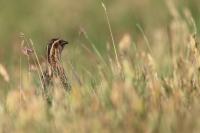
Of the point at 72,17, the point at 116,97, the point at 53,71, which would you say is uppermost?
the point at 72,17

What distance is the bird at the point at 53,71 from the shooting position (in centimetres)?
587

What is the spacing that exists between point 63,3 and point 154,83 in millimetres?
10227

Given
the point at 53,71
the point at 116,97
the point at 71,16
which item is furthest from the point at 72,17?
the point at 116,97

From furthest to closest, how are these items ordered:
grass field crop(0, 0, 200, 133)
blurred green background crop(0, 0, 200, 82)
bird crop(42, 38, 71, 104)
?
1. blurred green background crop(0, 0, 200, 82)
2. bird crop(42, 38, 71, 104)
3. grass field crop(0, 0, 200, 133)

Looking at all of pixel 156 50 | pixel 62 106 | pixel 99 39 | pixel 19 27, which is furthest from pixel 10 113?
pixel 19 27

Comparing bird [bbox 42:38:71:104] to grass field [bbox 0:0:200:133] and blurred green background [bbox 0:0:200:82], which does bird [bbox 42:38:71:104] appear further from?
blurred green background [bbox 0:0:200:82]

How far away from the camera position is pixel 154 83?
5160mm

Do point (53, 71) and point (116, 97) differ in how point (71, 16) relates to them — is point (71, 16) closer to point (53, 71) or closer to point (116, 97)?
point (53, 71)

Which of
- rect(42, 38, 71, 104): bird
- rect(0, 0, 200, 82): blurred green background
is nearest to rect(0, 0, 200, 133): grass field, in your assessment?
rect(42, 38, 71, 104): bird

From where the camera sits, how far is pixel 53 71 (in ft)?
20.1

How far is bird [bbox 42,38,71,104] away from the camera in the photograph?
5.87m

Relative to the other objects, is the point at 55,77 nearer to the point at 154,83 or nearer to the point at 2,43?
the point at 154,83

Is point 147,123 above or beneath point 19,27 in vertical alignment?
beneath

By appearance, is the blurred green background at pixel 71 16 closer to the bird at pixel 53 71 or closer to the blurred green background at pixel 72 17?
the blurred green background at pixel 72 17
